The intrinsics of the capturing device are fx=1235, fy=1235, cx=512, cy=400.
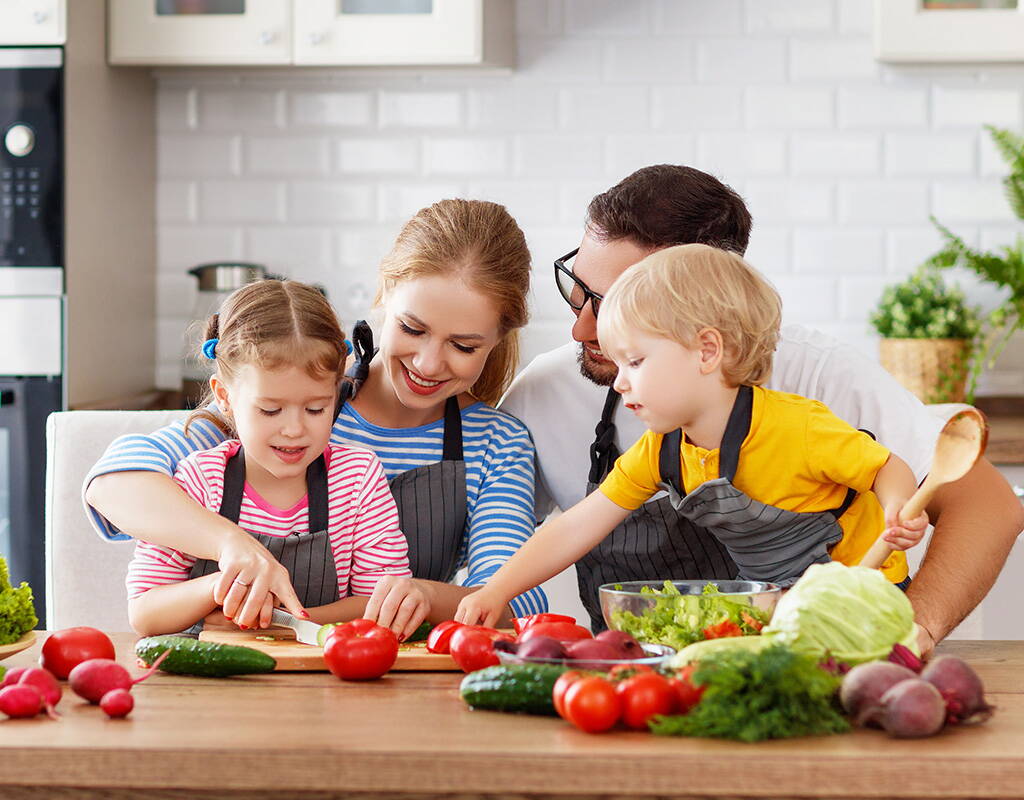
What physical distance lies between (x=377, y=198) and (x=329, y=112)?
0.29m

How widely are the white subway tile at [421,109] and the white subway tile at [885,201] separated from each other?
1.13 meters

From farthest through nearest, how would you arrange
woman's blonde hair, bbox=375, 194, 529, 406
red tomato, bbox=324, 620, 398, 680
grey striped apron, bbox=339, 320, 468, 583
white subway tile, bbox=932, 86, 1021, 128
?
white subway tile, bbox=932, 86, 1021, 128, grey striped apron, bbox=339, 320, 468, 583, woman's blonde hair, bbox=375, 194, 529, 406, red tomato, bbox=324, 620, 398, 680

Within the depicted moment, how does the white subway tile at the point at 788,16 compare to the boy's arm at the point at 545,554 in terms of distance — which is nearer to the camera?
the boy's arm at the point at 545,554

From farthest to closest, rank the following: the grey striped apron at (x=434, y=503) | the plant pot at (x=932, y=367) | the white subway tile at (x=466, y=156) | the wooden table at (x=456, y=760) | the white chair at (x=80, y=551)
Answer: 1. the white subway tile at (x=466, y=156)
2. the plant pot at (x=932, y=367)
3. the white chair at (x=80, y=551)
4. the grey striped apron at (x=434, y=503)
5. the wooden table at (x=456, y=760)

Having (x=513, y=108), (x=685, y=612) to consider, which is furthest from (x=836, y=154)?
(x=685, y=612)

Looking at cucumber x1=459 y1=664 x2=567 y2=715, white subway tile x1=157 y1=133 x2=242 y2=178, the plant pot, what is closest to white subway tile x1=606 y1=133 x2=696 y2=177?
the plant pot

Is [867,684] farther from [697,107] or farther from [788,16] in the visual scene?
[788,16]

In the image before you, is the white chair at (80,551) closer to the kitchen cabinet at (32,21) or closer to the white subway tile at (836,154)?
the kitchen cabinet at (32,21)

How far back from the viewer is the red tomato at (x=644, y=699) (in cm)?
100

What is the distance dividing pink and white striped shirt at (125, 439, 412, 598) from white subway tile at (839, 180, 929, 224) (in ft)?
6.98

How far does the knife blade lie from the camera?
136 centimetres

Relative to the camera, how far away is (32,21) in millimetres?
2994

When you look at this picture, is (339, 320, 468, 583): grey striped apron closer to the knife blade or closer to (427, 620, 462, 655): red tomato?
the knife blade

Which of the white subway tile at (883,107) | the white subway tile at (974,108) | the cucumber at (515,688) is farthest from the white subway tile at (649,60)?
the cucumber at (515,688)
